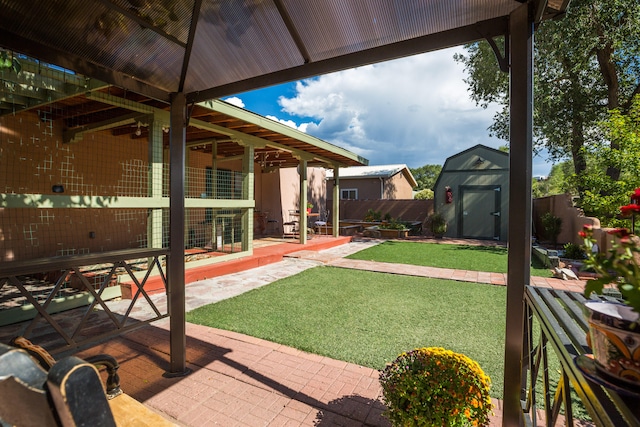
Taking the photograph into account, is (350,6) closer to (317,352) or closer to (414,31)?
(414,31)

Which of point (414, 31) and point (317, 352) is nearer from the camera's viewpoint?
point (414, 31)

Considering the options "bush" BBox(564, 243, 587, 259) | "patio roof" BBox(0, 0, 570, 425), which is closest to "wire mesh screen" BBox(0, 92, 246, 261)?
"patio roof" BBox(0, 0, 570, 425)

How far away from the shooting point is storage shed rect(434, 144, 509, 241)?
13203mm

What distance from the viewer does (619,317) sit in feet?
2.64

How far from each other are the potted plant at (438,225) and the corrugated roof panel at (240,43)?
12.4 m

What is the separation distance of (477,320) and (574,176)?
7.64 metres

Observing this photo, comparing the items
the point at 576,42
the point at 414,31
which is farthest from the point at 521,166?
the point at 576,42

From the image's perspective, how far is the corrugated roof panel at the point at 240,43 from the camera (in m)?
2.01

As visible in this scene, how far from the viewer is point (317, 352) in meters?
3.07

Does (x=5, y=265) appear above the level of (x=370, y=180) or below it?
below

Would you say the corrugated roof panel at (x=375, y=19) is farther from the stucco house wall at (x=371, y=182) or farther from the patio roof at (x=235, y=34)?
the stucco house wall at (x=371, y=182)

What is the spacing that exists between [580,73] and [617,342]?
14.2 m

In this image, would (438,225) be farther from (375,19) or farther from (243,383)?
(375,19)

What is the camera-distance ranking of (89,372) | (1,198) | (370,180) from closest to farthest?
(89,372) < (1,198) < (370,180)
